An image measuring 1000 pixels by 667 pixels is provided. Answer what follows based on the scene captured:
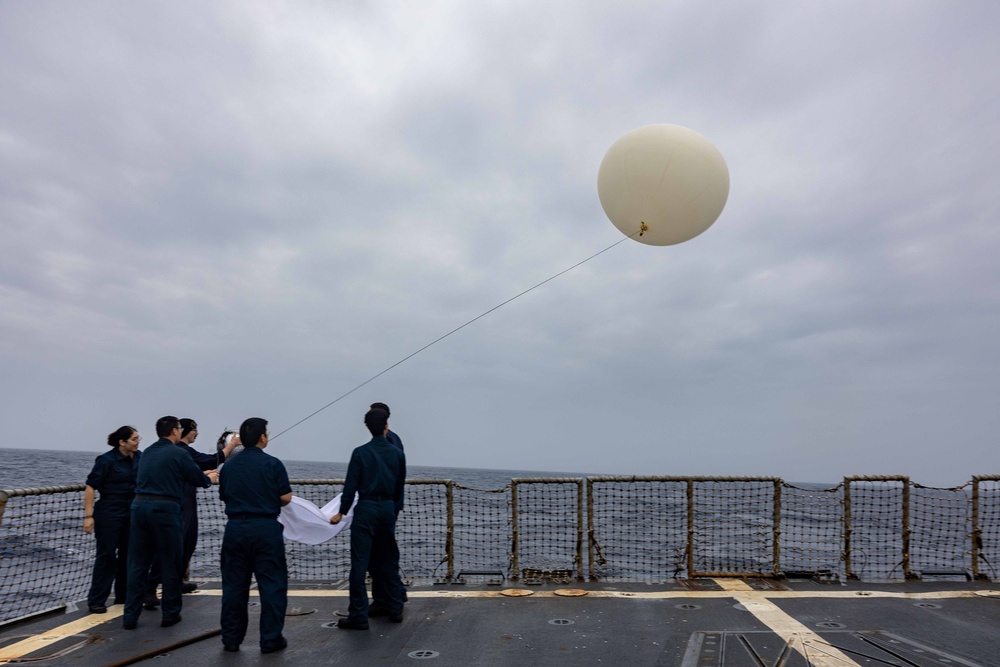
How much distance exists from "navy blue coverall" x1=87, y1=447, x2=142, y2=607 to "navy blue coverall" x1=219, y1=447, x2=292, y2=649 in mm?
1799

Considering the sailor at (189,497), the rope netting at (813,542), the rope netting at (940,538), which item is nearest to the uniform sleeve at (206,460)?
→ the sailor at (189,497)

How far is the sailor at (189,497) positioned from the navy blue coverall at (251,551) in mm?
1107

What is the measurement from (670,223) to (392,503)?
158 inches

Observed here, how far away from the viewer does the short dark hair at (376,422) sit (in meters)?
6.16

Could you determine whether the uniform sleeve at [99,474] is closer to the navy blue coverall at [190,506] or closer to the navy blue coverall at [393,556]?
the navy blue coverall at [190,506]

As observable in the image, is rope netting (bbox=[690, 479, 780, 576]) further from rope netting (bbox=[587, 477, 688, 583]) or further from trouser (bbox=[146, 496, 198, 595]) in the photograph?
trouser (bbox=[146, 496, 198, 595])

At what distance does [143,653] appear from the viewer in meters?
5.04

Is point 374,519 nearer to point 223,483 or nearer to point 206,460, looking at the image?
point 223,483

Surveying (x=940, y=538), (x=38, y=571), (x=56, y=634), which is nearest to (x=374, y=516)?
(x=56, y=634)

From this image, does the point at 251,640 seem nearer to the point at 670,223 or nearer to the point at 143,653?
the point at 143,653

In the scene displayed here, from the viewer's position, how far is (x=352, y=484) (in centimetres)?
597

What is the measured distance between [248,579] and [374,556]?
47.9 inches

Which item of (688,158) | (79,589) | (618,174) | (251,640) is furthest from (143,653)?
(79,589)

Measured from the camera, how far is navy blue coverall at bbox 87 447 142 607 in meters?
6.38
